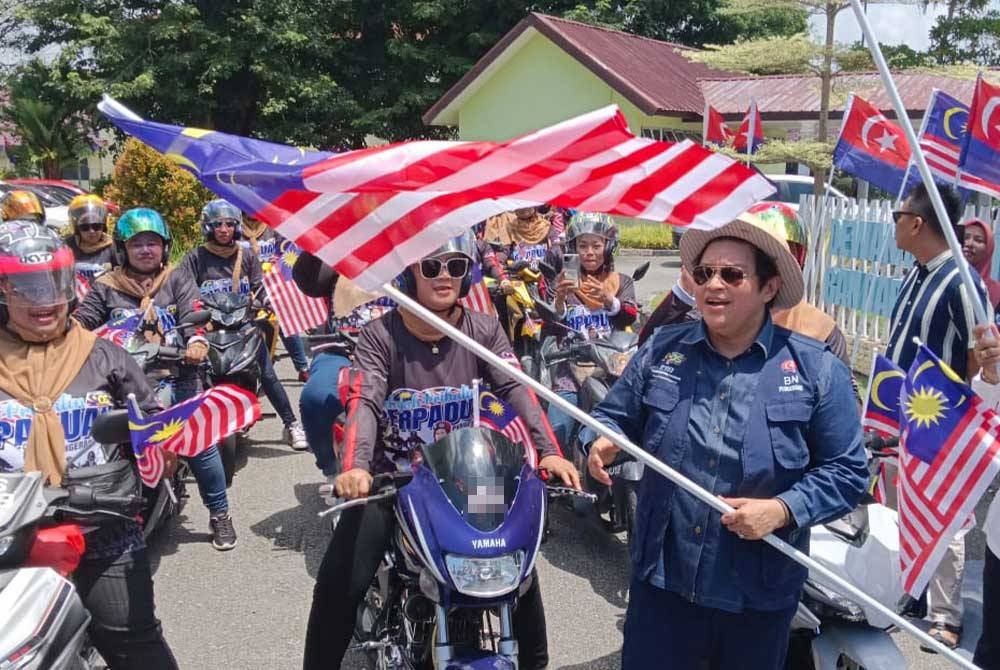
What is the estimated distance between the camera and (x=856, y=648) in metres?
3.20

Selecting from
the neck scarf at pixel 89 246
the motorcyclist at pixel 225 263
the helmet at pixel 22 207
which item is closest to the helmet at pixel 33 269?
the motorcyclist at pixel 225 263

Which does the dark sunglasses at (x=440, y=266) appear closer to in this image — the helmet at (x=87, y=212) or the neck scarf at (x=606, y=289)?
the neck scarf at (x=606, y=289)

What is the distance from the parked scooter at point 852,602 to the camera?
315 centimetres

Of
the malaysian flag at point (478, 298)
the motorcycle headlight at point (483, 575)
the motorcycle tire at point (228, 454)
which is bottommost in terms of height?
the motorcycle tire at point (228, 454)

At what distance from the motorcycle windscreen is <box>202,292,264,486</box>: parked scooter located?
3.88 metres

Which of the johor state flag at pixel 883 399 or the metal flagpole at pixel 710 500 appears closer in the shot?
the metal flagpole at pixel 710 500

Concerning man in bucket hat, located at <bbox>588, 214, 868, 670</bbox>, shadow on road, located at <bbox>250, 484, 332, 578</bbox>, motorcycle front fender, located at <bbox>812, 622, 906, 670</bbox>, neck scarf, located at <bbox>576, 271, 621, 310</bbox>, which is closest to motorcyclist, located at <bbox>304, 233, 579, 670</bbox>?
man in bucket hat, located at <bbox>588, 214, 868, 670</bbox>

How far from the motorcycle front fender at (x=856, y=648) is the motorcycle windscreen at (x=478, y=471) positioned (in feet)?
4.13

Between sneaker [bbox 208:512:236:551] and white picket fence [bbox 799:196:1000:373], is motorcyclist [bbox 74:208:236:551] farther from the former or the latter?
white picket fence [bbox 799:196:1000:373]

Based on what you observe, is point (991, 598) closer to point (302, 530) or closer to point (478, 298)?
point (478, 298)

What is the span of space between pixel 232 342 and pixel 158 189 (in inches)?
436

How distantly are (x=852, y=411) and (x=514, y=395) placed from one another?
1513 mm

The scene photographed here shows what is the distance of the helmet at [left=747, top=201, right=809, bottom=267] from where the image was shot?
11.2 feet

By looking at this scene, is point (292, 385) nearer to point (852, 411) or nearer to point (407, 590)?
point (407, 590)
